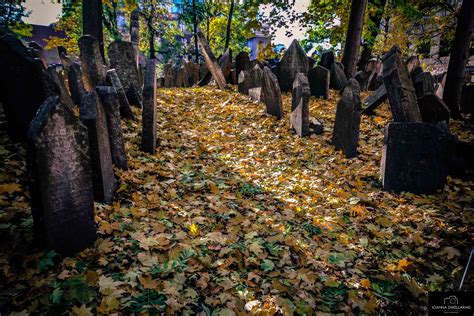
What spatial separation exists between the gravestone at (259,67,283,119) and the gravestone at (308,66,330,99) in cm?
191

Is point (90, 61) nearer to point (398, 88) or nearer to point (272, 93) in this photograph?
point (272, 93)

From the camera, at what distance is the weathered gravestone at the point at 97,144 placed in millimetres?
2777

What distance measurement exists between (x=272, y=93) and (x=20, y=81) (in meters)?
4.81

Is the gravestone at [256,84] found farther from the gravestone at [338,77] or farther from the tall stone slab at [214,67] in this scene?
the gravestone at [338,77]

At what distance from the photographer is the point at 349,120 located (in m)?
4.94

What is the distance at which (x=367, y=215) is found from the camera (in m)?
3.50

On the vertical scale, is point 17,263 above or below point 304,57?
below

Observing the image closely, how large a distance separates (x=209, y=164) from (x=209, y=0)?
17883 millimetres

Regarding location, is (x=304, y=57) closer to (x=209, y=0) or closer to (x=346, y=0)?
(x=346, y=0)

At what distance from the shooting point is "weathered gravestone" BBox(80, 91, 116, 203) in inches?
109

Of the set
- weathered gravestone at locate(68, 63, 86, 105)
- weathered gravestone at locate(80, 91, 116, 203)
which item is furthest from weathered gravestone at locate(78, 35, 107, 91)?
weathered gravestone at locate(80, 91, 116, 203)

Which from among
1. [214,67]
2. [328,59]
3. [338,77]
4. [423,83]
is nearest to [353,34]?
[328,59]

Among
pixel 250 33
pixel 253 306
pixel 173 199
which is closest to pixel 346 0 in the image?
pixel 250 33

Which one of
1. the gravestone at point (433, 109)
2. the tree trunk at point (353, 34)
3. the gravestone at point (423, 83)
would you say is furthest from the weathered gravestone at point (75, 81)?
the tree trunk at point (353, 34)
